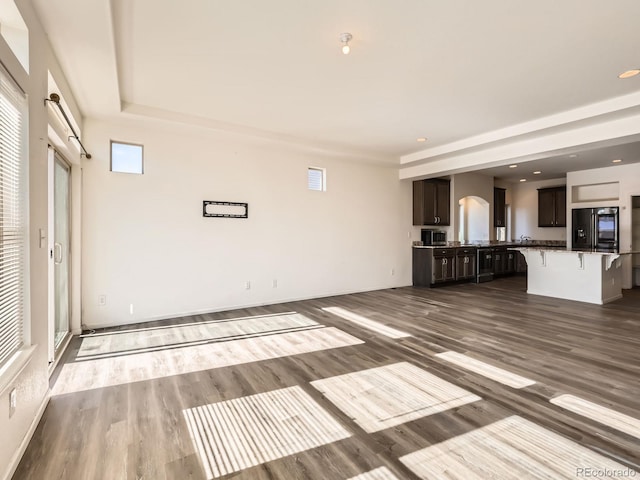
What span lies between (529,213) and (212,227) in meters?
9.45

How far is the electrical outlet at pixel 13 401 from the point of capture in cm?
173

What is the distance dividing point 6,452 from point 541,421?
316cm

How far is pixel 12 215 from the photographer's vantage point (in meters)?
1.88

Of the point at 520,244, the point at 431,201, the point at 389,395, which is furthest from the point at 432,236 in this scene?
the point at 389,395

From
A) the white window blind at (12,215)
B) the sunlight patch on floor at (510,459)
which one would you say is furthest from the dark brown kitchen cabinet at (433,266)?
the white window blind at (12,215)

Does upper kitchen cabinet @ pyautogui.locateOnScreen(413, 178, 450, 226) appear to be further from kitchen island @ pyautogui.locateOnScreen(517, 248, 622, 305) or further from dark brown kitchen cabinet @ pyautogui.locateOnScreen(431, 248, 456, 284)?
kitchen island @ pyautogui.locateOnScreen(517, 248, 622, 305)

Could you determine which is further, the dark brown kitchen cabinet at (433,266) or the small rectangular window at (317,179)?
the dark brown kitchen cabinet at (433,266)

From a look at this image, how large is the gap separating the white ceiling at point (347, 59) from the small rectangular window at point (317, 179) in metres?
1.57

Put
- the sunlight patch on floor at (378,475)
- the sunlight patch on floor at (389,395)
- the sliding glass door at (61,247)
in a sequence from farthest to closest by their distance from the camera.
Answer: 1. the sliding glass door at (61,247)
2. the sunlight patch on floor at (389,395)
3. the sunlight patch on floor at (378,475)

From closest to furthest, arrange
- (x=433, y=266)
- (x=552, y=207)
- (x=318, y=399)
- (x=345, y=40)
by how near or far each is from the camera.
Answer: (x=318, y=399), (x=345, y=40), (x=433, y=266), (x=552, y=207)

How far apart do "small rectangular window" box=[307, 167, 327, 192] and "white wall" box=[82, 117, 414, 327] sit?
13 cm

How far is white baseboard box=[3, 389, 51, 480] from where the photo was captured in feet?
5.55

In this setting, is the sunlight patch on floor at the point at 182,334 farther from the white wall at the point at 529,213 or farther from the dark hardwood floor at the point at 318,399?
the white wall at the point at 529,213

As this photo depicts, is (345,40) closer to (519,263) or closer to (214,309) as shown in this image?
(214,309)
